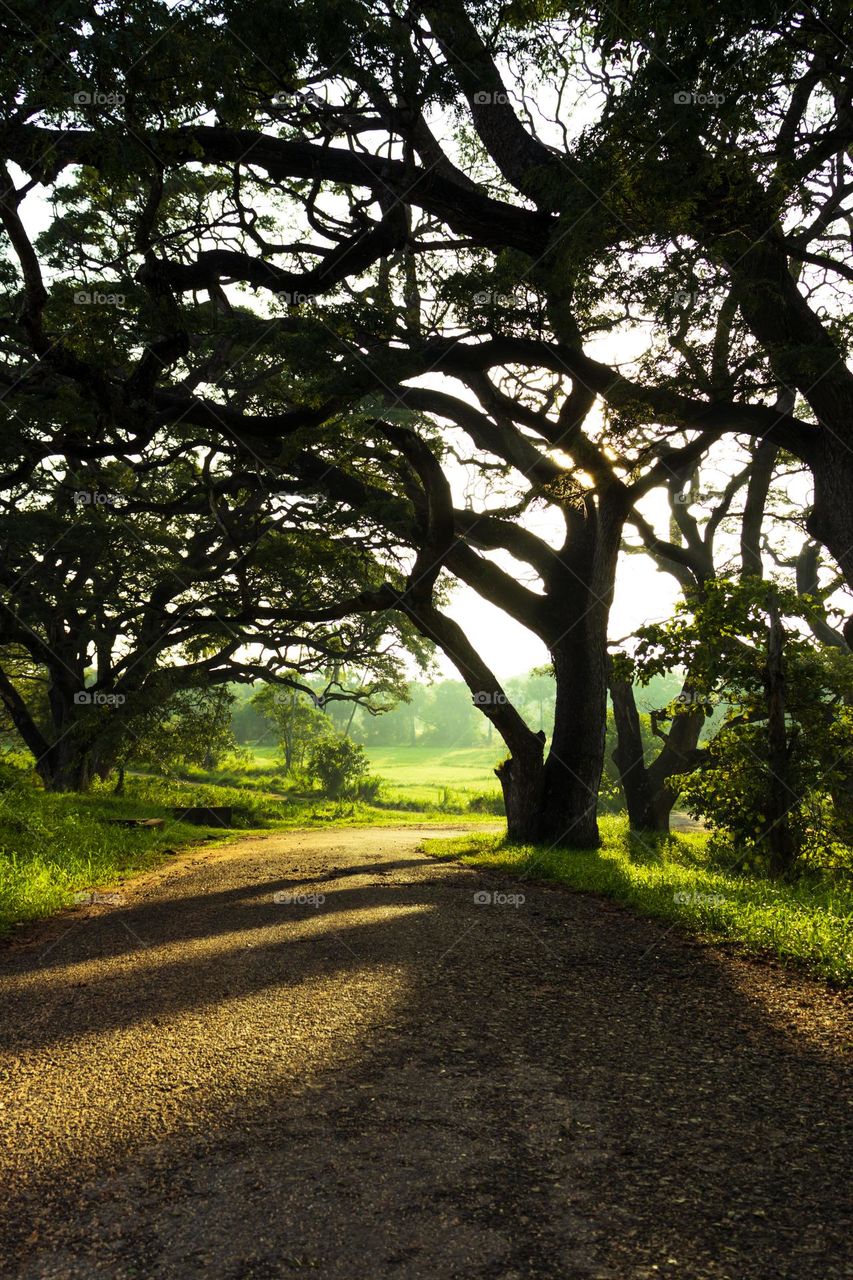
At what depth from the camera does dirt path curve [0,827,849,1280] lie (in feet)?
7.14

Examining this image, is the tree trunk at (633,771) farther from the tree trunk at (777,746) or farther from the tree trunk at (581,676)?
the tree trunk at (777,746)

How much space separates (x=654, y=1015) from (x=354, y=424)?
8.74 metres

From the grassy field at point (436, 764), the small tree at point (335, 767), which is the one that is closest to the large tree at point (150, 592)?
the small tree at point (335, 767)

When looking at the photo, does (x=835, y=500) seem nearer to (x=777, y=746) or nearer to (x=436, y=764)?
(x=777, y=746)

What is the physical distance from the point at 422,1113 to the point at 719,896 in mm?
4596

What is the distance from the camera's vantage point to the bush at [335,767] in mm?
37781

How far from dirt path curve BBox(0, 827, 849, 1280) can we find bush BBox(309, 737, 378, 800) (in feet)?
106

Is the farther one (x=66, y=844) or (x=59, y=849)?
(x=66, y=844)

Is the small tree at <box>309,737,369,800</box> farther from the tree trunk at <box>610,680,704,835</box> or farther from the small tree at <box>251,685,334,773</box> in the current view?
the tree trunk at <box>610,680,704,835</box>

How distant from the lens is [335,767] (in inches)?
1489

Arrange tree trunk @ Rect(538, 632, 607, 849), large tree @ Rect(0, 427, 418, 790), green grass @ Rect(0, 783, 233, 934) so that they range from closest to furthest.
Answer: green grass @ Rect(0, 783, 233, 934) → tree trunk @ Rect(538, 632, 607, 849) → large tree @ Rect(0, 427, 418, 790)

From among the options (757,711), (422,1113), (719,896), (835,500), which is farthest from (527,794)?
(422,1113)

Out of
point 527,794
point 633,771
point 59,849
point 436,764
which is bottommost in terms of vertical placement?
point 436,764

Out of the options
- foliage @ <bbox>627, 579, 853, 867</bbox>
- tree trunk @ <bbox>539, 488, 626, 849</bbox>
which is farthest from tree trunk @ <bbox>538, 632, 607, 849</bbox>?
foliage @ <bbox>627, 579, 853, 867</bbox>
